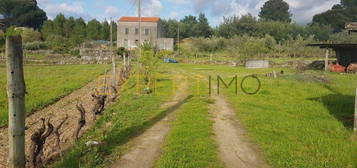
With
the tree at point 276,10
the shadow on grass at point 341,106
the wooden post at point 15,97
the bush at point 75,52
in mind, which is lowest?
the shadow on grass at point 341,106

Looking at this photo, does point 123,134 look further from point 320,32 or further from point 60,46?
point 320,32

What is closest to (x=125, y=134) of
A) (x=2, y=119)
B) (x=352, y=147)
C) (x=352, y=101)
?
(x=2, y=119)

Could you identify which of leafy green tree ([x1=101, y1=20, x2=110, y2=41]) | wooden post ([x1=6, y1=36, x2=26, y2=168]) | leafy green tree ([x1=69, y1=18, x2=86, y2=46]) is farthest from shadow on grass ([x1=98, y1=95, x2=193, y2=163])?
leafy green tree ([x1=101, y1=20, x2=110, y2=41])

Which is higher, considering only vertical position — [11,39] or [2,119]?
[11,39]

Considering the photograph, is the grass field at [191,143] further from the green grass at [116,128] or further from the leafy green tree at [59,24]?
the leafy green tree at [59,24]

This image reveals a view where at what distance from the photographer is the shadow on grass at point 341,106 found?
31.2 feet

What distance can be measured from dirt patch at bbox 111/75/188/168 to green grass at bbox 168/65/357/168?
2.27 m

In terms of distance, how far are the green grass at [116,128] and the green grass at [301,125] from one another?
117 inches

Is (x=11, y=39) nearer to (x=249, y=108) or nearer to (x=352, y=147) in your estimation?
(x=352, y=147)

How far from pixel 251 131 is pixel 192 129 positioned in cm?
159

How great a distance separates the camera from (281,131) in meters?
7.77

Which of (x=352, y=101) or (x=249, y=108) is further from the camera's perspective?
(x=352, y=101)

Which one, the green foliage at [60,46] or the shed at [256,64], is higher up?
the green foliage at [60,46]

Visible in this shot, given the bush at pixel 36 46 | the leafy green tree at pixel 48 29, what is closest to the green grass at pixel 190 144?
the bush at pixel 36 46
